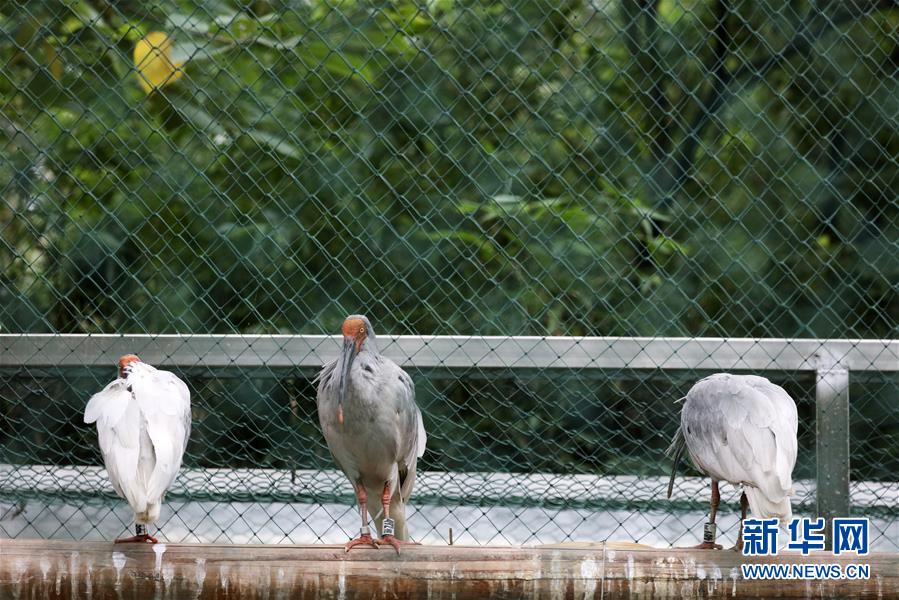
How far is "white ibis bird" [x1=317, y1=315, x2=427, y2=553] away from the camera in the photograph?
2.25 meters

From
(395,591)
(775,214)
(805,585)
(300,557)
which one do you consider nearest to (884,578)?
(805,585)

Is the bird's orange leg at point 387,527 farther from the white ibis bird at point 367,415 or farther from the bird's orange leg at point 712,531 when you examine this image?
the bird's orange leg at point 712,531

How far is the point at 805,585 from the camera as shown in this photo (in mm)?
2156

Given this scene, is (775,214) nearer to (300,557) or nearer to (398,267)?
(398,267)

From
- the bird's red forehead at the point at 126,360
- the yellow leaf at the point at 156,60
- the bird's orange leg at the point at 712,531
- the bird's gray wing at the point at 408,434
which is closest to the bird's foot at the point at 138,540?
the bird's red forehead at the point at 126,360

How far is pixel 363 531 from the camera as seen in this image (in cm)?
230

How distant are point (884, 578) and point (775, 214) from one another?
4.46 feet

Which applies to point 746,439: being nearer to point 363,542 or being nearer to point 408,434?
point 408,434

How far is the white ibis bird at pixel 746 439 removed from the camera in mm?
2189

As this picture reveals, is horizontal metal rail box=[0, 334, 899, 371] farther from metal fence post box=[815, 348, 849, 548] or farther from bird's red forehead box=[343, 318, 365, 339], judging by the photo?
bird's red forehead box=[343, 318, 365, 339]

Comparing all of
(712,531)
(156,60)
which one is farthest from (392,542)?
(156,60)

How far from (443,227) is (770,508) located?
1.42m

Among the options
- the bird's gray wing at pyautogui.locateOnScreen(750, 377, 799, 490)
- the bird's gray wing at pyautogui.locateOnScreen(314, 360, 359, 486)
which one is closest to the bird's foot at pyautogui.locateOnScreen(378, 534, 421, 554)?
the bird's gray wing at pyautogui.locateOnScreen(314, 360, 359, 486)

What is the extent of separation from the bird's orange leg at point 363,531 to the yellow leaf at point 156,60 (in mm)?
1238
